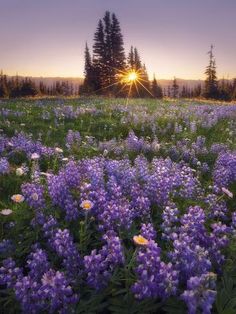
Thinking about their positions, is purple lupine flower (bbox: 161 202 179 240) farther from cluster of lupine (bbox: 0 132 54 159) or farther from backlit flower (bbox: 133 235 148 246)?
cluster of lupine (bbox: 0 132 54 159)

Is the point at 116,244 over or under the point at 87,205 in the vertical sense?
under

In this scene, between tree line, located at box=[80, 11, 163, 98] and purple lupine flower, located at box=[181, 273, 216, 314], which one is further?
tree line, located at box=[80, 11, 163, 98]

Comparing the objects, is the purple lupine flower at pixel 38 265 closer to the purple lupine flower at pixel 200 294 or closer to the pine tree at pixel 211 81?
the purple lupine flower at pixel 200 294

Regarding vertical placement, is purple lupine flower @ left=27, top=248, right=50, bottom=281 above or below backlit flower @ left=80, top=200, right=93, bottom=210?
below

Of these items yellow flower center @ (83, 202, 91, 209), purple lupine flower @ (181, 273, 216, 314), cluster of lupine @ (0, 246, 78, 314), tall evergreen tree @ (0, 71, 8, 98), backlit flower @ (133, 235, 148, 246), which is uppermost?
tall evergreen tree @ (0, 71, 8, 98)

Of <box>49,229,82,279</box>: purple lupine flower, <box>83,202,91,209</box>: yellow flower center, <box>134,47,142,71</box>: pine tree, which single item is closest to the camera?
<box>49,229,82,279</box>: purple lupine flower

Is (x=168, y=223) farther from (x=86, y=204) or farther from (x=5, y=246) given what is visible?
(x=5, y=246)

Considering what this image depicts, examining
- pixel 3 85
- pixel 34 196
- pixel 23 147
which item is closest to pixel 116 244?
pixel 34 196

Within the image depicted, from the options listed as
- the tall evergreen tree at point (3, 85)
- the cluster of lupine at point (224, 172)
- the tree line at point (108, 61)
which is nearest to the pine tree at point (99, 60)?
the tree line at point (108, 61)

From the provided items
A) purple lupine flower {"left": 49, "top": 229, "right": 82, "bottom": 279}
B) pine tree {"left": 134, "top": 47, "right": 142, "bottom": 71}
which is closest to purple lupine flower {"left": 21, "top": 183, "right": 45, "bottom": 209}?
purple lupine flower {"left": 49, "top": 229, "right": 82, "bottom": 279}

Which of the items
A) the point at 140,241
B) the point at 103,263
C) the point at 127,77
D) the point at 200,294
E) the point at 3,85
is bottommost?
the point at 103,263

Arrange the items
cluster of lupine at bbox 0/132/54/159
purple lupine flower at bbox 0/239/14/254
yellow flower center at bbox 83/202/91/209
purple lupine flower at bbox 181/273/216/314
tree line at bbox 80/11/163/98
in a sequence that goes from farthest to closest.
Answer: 1. tree line at bbox 80/11/163/98
2. cluster of lupine at bbox 0/132/54/159
3. yellow flower center at bbox 83/202/91/209
4. purple lupine flower at bbox 0/239/14/254
5. purple lupine flower at bbox 181/273/216/314

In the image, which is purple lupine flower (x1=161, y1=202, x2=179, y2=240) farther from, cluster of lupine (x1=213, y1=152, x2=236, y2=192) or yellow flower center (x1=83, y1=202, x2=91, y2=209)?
cluster of lupine (x1=213, y1=152, x2=236, y2=192)

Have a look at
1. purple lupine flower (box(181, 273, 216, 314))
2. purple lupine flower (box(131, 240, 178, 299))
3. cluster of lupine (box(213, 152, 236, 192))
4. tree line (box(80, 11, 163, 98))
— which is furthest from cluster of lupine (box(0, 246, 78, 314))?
tree line (box(80, 11, 163, 98))
